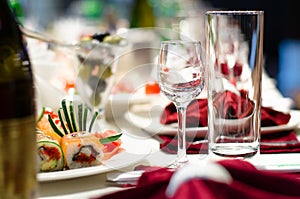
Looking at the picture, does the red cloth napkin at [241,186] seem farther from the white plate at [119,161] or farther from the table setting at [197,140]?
the white plate at [119,161]

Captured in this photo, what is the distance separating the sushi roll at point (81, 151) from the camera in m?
0.81

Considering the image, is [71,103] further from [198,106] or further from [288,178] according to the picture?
[288,178]

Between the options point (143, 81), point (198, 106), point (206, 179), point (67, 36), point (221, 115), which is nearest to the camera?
point (206, 179)

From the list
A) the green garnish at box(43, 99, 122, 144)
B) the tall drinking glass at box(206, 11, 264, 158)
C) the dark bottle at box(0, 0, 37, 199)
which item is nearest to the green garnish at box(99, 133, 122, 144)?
the green garnish at box(43, 99, 122, 144)

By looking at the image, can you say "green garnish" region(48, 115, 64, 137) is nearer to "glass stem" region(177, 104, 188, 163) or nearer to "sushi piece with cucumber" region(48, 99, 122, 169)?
"sushi piece with cucumber" region(48, 99, 122, 169)

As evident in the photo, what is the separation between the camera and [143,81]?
1402 millimetres

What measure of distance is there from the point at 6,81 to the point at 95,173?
9.2 inches

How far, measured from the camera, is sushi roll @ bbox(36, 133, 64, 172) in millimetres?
797

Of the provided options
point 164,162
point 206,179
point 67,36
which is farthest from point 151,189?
point 67,36

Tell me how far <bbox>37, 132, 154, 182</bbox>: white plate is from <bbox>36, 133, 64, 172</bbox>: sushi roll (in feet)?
0.05

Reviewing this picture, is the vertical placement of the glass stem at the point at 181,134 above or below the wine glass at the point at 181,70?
below

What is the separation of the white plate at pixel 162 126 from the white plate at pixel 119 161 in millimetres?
92

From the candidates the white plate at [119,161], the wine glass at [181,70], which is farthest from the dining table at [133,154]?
the wine glass at [181,70]

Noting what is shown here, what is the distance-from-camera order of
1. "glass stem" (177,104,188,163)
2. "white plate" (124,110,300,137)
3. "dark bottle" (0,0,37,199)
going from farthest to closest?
1. "white plate" (124,110,300,137)
2. "glass stem" (177,104,188,163)
3. "dark bottle" (0,0,37,199)
